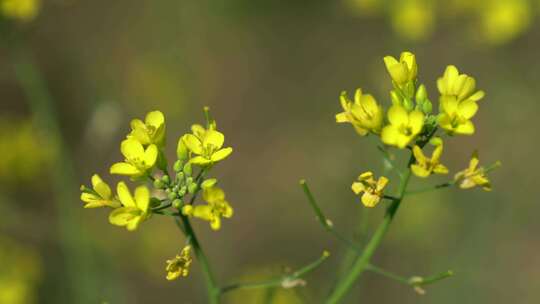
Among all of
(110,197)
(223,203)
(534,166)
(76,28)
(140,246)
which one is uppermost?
(76,28)

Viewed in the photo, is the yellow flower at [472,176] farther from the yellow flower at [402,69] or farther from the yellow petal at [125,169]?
the yellow petal at [125,169]

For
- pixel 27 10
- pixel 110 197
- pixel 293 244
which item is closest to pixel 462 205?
pixel 293 244

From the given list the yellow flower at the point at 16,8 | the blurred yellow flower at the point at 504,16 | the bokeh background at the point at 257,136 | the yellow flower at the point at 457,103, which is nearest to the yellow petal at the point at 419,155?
the yellow flower at the point at 457,103

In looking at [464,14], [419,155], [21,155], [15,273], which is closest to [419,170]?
[419,155]

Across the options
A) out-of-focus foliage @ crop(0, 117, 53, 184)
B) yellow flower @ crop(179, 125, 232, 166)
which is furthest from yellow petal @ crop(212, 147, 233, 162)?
out-of-focus foliage @ crop(0, 117, 53, 184)

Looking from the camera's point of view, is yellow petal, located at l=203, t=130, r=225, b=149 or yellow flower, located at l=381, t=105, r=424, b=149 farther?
yellow petal, located at l=203, t=130, r=225, b=149

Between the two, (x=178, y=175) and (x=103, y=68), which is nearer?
(x=178, y=175)

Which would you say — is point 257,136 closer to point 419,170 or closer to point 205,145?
point 205,145

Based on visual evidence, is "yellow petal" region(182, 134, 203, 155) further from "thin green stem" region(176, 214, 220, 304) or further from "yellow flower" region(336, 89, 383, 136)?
"yellow flower" region(336, 89, 383, 136)

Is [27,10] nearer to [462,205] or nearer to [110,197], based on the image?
[110,197]
